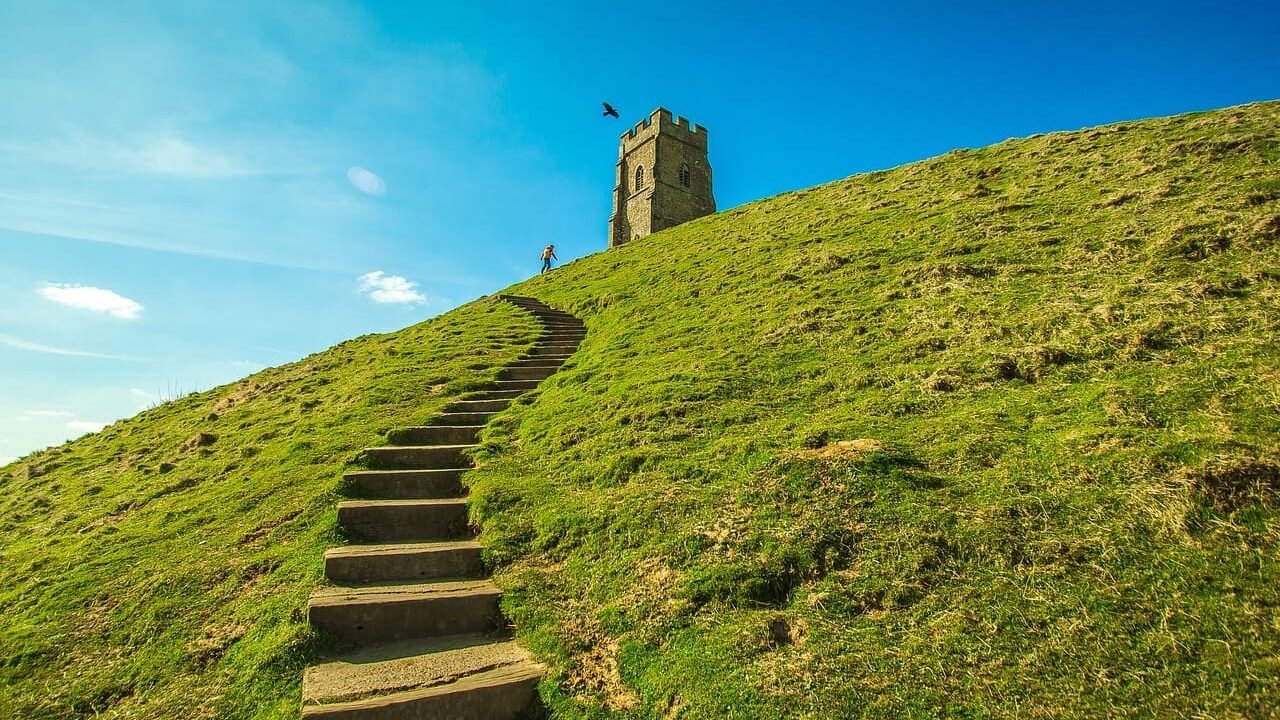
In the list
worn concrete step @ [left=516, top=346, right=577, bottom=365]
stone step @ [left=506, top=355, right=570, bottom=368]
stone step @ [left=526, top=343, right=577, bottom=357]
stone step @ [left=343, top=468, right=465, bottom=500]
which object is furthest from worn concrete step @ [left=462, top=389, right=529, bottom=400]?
stone step @ [left=343, top=468, right=465, bottom=500]

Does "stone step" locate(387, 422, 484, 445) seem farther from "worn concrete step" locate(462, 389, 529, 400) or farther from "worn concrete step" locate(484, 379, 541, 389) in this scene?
"worn concrete step" locate(484, 379, 541, 389)

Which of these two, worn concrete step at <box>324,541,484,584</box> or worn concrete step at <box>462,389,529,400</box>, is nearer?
worn concrete step at <box>324,541,484,584</box>

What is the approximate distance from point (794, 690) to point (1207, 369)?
655 centimetres

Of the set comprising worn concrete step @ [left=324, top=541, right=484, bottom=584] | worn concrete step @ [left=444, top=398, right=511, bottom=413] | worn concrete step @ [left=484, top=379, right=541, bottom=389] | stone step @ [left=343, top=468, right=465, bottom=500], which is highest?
worn concrete step @ [left=484, top=379, right=541, bottom=389]

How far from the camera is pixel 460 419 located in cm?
1187

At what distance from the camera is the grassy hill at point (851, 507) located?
413 centimetres

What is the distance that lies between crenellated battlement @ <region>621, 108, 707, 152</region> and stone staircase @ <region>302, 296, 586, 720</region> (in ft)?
153

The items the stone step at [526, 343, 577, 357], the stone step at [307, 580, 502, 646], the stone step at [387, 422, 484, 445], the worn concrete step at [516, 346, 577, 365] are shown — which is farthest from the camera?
the stone step at [526, 343, 577, 357]

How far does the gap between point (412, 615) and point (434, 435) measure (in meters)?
5.42

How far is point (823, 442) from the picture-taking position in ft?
23.6

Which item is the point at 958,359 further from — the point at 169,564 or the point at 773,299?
the point at 169,564

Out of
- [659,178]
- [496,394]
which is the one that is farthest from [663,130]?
[496,394]

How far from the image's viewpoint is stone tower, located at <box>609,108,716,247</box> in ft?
160

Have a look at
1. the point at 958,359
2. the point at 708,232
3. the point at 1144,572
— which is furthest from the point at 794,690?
the point at 708,232
